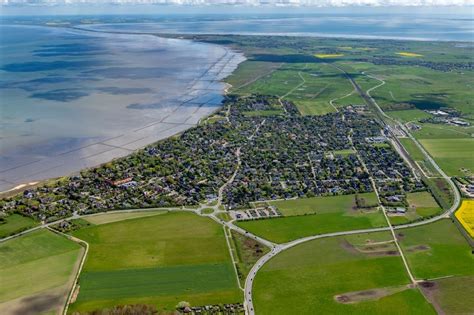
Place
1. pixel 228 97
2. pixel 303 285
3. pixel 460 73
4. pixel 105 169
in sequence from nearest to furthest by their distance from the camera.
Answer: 1. pixel 303 285
2. pixel 105 169
3. pixel 228 97
4. pixel 460 73

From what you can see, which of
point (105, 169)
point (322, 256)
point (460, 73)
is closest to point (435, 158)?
point (322, 256)

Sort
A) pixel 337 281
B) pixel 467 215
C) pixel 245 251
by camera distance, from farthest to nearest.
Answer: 1. pixel 467 215
2. pixel 245 251
3. pixel 337 281

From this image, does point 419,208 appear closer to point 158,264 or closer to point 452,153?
point 452,153

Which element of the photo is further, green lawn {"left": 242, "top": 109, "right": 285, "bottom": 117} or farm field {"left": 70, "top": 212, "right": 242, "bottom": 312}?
green lawn {"left": 242, "top": 109, "right": 285, "bottom": 117}

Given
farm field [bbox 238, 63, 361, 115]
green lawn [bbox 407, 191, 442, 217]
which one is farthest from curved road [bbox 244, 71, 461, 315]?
farm field [bbox 238, 63, 361, 115]

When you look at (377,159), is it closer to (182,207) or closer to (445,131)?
(445,131)

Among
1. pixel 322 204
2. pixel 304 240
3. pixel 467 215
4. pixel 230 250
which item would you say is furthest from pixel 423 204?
pixel 230 250

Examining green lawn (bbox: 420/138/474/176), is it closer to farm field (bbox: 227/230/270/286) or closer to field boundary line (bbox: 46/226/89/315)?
farm field (bbox: 227/230/270/286)
